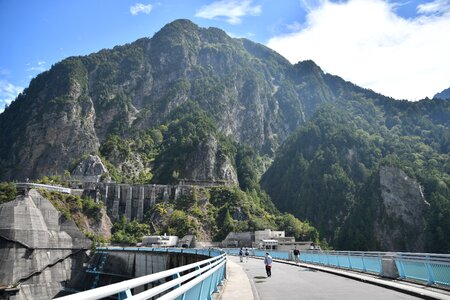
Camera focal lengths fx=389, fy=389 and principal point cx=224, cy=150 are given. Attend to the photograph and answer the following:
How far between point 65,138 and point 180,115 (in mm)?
54716

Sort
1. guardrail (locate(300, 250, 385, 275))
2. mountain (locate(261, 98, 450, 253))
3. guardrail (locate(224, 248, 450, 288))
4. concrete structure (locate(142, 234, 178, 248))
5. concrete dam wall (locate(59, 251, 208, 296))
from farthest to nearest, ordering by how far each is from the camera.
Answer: mountain (locate(261, 98, 450, 253)), concrete structure (locate(142, 234, 178, 248)), concrete dam wall (locate(59, 251, 208, 296)), guardrail (locate(300, 250, 385, 275)), guardrail (locate(224, 248, 450, 288))

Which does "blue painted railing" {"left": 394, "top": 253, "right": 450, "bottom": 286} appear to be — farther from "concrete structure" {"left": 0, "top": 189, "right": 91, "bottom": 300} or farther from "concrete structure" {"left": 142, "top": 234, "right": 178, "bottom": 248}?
"concrete structure" {"left": 142, "top": 234, "right": 178, "bottom": 248}

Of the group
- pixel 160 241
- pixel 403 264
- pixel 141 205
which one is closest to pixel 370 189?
pixel 141 205

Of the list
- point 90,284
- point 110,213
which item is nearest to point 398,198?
point 110,213

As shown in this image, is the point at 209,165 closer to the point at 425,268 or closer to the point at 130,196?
the point at 130,196

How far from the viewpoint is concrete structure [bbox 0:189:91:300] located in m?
59.4

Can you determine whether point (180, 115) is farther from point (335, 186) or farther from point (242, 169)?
point (335, 186)

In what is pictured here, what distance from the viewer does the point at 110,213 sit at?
10731 cm

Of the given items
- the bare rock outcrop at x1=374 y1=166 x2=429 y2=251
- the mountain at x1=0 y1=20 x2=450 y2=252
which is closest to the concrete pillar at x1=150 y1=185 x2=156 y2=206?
the mountain at x1=0 y1=20 x2=450 y2=252

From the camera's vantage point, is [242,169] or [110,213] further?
[242,169]

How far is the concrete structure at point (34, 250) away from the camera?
5941 centimetres

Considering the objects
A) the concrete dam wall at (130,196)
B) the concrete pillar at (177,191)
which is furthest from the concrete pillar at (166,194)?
the concrete pillar at (177,191)

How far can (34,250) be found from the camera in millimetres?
62656

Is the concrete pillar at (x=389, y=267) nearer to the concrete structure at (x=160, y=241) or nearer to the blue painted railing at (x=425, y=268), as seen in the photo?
the blue painted railing at (x=425, y=268)
